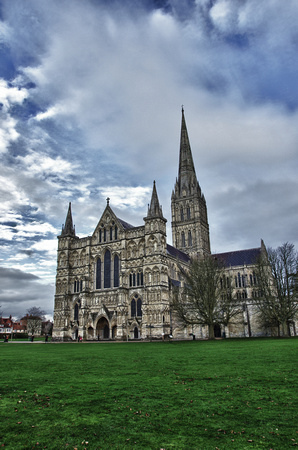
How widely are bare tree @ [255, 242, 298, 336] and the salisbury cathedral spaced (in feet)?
15.9

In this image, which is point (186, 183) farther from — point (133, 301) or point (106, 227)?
point (133, 301)

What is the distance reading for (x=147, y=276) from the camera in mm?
57094

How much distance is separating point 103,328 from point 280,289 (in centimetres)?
3138

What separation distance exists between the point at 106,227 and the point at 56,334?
880 inches

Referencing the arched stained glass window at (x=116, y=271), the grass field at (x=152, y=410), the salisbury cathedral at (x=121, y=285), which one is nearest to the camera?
the grass field at (x=152, y=410)

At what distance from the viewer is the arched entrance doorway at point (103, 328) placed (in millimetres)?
59625

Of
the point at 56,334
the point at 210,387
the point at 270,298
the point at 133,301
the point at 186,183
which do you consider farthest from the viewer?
the point at 186,183

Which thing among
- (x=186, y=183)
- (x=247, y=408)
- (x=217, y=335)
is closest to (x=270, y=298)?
(x=217, y=335)

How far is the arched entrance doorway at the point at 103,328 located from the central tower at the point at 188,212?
35735 millimetres

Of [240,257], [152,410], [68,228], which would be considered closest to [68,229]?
[68,228]

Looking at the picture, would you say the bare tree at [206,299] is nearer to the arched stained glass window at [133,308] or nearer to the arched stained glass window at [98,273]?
the arched stained glass window at [133,308]

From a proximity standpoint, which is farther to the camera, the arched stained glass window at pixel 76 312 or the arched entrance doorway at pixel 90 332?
the arched stained glass window at pixel 76 312

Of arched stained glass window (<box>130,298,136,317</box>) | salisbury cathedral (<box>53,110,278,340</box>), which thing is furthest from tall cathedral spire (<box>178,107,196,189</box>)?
arched stained glass window (<box>130,298,136,317</box>)

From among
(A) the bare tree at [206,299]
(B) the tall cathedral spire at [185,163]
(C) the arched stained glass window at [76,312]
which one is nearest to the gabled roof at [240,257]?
(B) the tall cathedral spire at [185,163]
